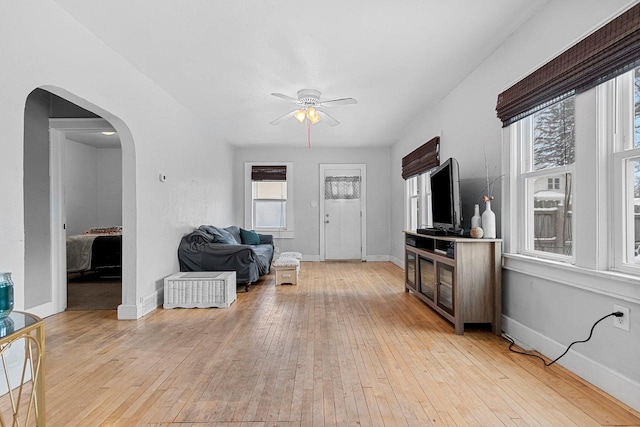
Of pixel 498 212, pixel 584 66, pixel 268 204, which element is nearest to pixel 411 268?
pixel 498 212

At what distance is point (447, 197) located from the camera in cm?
348

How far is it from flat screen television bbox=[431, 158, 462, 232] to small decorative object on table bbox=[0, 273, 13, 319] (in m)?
3.11

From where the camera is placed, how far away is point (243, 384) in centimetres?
215

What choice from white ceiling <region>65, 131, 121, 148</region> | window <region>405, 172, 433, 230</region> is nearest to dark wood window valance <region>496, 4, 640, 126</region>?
window <region>405, 172, 433, 230</region>

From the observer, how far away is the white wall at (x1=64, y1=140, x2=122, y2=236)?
6973 millimetres

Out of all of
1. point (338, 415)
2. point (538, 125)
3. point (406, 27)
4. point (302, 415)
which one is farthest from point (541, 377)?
point (406, 27)

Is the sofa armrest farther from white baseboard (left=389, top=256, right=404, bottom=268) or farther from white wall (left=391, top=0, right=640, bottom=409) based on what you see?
white wall (left=391, top=0, right=640, bottom=409)

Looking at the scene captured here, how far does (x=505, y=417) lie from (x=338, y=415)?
0.84 m

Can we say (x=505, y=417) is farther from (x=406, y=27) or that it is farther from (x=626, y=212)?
(x=406, y=27)

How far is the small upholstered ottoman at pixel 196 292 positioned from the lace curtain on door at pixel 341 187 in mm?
4132

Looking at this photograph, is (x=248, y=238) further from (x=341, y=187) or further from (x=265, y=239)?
(x=341, y=187)

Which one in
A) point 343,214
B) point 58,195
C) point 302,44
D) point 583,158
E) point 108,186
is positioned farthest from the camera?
point 343,214

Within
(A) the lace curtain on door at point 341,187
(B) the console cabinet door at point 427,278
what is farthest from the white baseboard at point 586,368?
(A) the lace curtain on door at point 341,187

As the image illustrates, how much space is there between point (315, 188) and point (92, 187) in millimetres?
4725
